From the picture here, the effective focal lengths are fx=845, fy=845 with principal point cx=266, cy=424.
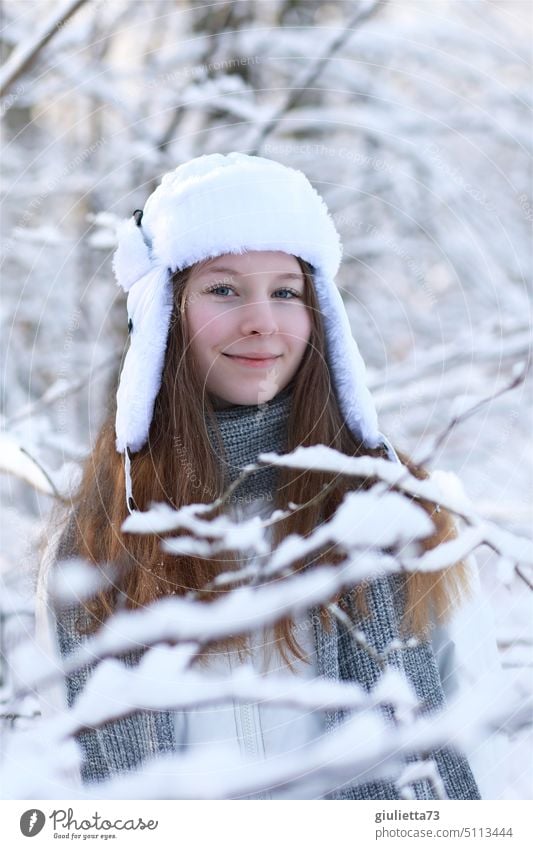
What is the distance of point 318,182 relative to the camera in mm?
1330

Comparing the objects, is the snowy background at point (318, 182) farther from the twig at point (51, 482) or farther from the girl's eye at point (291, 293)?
the girl's eye at point (291, 293)

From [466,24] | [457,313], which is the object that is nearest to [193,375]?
[466,24]

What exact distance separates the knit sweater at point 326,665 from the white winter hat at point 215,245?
0.07 meters

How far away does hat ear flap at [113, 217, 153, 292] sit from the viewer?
→ 31.0 inches

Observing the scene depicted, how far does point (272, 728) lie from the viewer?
78 cm

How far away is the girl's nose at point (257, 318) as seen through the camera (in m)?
0.76

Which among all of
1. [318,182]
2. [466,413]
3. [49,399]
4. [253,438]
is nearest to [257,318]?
[253,438]

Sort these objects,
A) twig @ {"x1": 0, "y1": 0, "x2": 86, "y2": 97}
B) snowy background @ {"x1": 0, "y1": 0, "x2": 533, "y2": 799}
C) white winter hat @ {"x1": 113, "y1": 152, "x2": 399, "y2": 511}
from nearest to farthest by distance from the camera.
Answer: white winter hat @ {"x1": 113, "y1": 152, "x2": 399, "y2": 511}
twig @ {"x1": 0, "y1": 0, "x2": 86, "y2": 97}
snowy background @ {"x1": 0, "y1": 0, "x2": 533, "y2": 799}

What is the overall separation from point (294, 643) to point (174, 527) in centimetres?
16

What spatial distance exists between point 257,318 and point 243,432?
109 mm

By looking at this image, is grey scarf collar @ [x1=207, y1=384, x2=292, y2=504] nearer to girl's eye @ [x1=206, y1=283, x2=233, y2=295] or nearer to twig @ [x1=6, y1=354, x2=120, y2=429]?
girl's eye @ [x1=206, y1=283, x2=233, y2=295]

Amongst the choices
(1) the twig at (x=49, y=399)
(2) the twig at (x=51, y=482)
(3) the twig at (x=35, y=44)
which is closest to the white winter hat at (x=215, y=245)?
(2) the twig at (x=51, y=482)

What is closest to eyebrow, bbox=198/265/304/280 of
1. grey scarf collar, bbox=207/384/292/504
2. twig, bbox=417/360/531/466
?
grey scarf collar, bbox=207/384/292/504
